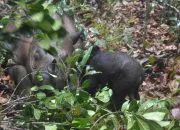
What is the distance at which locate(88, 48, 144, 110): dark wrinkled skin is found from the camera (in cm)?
452

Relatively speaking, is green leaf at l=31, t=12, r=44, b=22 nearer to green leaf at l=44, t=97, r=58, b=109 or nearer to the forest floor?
green leaf at l=44, t=97, r=58, b=109

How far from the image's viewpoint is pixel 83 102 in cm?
246

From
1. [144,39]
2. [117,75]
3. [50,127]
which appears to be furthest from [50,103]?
[144,39]

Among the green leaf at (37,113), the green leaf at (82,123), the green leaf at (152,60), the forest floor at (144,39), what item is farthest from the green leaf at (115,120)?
the green leaf at (152,60)

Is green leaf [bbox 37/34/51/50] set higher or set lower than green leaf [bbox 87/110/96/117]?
higher

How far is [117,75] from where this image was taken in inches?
181

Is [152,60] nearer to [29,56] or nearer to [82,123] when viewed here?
[29,56]

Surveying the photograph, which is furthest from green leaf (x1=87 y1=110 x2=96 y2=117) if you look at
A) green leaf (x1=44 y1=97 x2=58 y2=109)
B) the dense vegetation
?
green leaf (x1=44 y1=97 x2=58 y2=109)

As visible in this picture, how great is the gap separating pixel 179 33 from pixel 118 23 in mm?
995

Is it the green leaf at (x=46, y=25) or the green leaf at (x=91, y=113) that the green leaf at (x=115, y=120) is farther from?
the green leaf at (x=46, y=25)

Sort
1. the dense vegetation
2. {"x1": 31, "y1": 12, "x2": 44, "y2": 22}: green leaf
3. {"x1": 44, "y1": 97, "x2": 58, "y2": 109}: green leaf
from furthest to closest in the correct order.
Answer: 1. {"x1": 44, "y1": 97, "x2": 58, "y2": 109}: green leaf
2. the dense vegetation
3. {"x1": 31, "y1": 12, "x2": 44, "y2": 22}: green leaf

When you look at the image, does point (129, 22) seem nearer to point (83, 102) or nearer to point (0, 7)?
point (83, 102)

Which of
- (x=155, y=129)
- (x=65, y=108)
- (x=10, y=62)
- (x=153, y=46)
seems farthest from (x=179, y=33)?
(x=155, y=129)

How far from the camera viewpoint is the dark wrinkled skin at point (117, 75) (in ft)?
14.8
